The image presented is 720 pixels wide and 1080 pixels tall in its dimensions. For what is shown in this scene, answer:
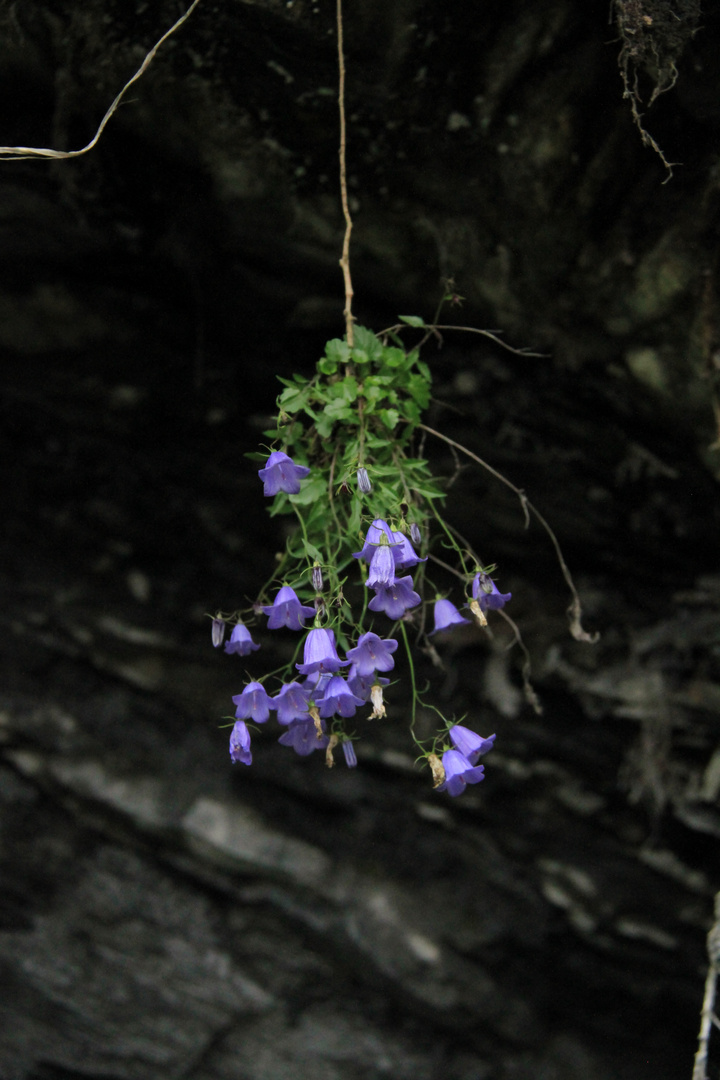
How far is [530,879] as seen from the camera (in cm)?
331

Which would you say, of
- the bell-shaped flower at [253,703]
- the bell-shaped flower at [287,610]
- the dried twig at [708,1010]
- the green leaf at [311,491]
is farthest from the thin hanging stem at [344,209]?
the dried twig at [708,1010]

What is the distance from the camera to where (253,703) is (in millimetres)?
1700

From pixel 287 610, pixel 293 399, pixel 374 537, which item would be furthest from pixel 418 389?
pixel 287 610

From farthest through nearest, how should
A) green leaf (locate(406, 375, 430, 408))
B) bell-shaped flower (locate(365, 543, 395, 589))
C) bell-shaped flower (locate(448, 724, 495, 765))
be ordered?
green leaf (locate(406, 375, 430, 408))
bell-shaped flower (locate(448, 724, 495, 765))
bell-shaped flower (locate(365, 543, 395, 589))

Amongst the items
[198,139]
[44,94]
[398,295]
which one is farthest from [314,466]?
[44,94]

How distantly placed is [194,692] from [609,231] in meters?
2.58

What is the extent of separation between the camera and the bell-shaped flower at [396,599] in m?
1.58

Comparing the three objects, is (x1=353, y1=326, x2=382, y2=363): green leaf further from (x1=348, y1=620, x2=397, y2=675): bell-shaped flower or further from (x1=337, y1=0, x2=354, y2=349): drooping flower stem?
(x1=348, y1=620, x2=397, y2=675): bell-shaped flower

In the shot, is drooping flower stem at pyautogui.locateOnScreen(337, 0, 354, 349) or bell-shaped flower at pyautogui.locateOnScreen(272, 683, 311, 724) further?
drooping flower stem at pyautogui.locateOnScreen(337, 0, 354, 349)

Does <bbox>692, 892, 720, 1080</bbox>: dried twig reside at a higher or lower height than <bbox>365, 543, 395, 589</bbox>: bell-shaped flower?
lower

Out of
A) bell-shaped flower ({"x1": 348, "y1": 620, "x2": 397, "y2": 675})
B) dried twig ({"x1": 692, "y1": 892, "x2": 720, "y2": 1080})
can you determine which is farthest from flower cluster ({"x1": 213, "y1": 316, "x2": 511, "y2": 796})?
dried twig ({"x1": 692, "y1": 892, "x2": 720, "y2": 1080})

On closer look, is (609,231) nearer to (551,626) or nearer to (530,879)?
(551,626)

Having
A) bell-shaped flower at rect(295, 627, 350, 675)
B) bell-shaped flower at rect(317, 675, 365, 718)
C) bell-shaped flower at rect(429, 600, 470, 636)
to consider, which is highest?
bell-shaped flower at rect(429, 600, 470, 636)

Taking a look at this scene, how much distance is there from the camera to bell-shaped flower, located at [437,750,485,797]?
1.64m
